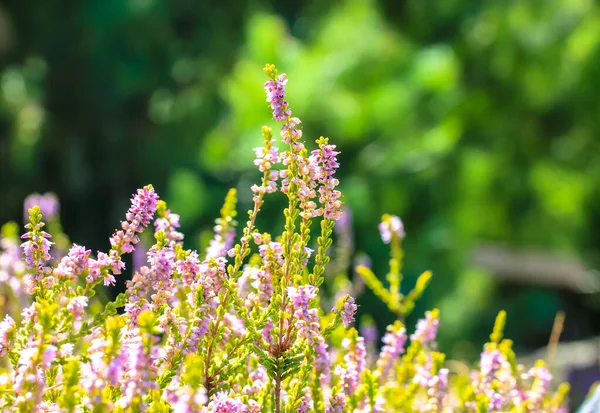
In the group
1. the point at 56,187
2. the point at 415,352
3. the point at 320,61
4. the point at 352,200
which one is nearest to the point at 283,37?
the point at 320,61

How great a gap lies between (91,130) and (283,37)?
4443 mm

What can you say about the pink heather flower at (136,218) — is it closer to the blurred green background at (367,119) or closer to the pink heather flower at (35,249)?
the pink heather flower at (35,249)

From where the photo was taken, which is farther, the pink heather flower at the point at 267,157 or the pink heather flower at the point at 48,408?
the pink heather flower at the point at 267,157

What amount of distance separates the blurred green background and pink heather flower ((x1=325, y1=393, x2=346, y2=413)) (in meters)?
3.95

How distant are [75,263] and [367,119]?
5.22 metres

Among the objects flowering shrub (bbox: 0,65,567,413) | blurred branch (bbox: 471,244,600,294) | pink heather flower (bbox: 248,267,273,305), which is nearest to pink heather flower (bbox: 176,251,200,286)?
flowering shrub (bbox: 0,65,567,413)

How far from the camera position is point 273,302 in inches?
62.2

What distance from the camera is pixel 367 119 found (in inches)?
260

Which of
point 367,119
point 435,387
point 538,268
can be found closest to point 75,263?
point 435,387

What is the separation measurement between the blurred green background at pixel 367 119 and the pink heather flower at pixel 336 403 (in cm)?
395

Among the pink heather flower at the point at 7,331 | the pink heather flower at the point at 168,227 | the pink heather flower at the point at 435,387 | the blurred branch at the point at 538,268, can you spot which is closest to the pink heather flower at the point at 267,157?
the pink heather flower at the point at 168,227

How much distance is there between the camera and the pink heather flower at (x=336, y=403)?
5.35ft

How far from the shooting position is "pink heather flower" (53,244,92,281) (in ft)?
4.99

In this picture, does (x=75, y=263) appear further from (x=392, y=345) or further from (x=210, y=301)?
(x=392, y=345)
